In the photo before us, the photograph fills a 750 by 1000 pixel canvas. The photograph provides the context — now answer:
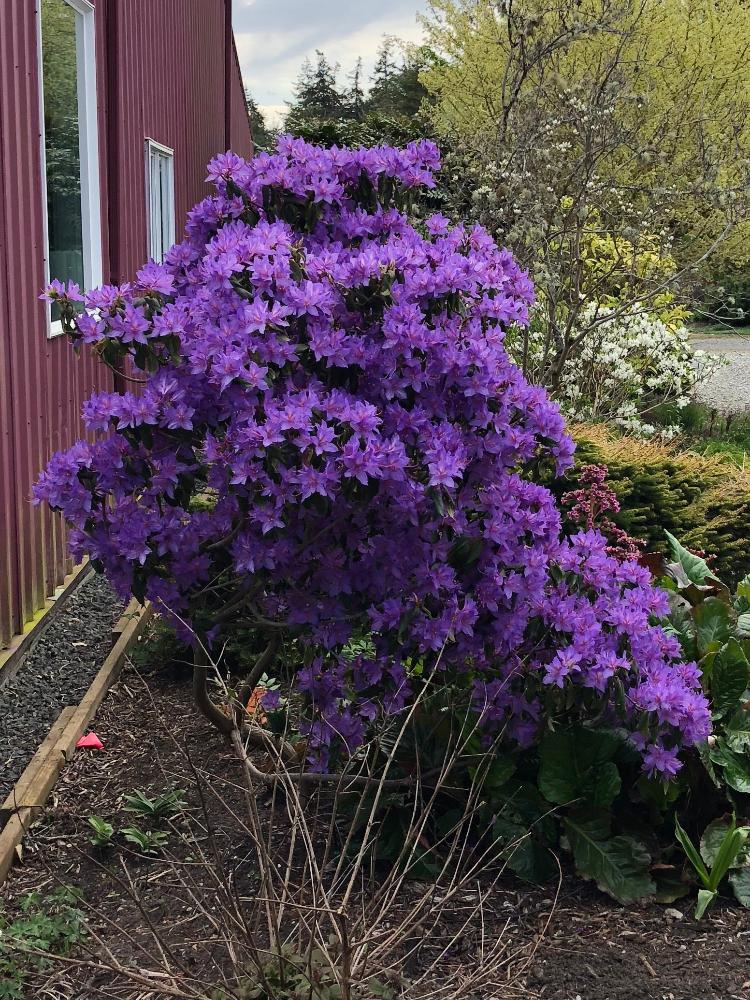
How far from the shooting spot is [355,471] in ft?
8.48

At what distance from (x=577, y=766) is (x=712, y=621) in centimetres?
82

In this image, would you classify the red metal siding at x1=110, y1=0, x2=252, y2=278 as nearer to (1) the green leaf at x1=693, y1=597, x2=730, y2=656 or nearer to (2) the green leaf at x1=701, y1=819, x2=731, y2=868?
(1) the green leaf at x1=693, y1=597, x2=730, y2=656

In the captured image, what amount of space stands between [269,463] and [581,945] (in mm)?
1458

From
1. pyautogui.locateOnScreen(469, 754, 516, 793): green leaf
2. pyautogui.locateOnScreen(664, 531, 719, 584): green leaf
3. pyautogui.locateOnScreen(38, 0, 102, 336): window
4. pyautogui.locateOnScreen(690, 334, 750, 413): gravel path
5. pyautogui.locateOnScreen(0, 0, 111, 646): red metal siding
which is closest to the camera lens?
pyautogui.locateOnScreen(469, 754, 516, 793): green leaf

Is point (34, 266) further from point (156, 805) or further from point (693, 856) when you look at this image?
point (693, 856)

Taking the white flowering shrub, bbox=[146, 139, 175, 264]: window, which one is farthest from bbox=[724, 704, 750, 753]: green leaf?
bbox=[146, 139, 175, 264]: window

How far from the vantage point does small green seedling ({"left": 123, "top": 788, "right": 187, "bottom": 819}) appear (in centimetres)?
348

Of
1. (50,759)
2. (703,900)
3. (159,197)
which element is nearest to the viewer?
(703,900)

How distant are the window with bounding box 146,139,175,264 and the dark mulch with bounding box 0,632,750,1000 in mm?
6573

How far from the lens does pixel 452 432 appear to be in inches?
110

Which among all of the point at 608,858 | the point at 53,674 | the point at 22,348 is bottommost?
the point at 608,858

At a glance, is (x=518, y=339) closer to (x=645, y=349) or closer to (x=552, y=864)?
(x=645, y=349)

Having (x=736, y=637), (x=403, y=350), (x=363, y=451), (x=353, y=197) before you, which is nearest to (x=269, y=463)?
(x=363, y=451)

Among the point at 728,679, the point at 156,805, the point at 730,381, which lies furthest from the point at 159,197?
the point at 730,381
